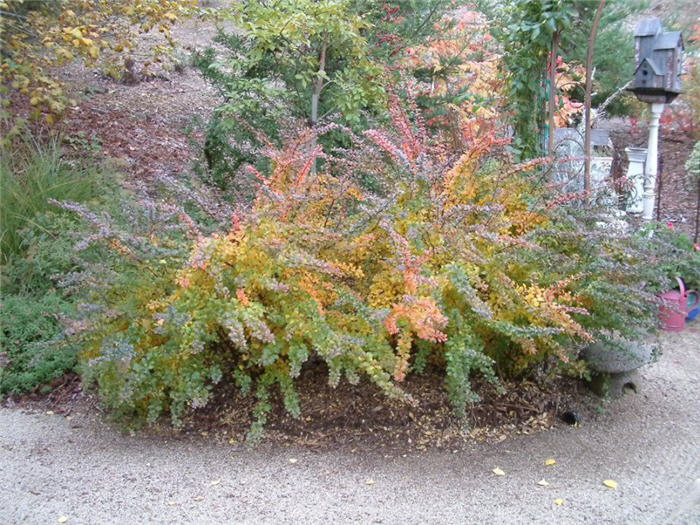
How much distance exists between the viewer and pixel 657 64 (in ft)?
19.4

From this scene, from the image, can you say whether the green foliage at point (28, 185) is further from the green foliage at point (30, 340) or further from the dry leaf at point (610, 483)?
the dry leaf at point (610, 483)

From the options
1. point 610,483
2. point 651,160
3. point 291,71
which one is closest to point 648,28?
point 651,160

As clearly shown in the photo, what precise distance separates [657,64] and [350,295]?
418 cm

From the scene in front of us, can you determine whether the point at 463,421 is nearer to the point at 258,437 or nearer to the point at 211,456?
the point at 258,437

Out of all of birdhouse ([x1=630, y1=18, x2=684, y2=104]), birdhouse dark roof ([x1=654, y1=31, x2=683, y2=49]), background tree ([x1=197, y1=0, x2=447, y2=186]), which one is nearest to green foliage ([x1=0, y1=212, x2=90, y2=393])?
background tree ([x1=197, y1=0, x2=447, y2=186])

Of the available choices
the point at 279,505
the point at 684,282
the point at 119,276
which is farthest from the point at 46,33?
the point at 684,282

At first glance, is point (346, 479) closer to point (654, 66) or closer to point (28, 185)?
point (28, 185)

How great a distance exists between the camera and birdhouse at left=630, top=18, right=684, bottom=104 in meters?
5.91

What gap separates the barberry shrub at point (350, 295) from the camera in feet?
10.3

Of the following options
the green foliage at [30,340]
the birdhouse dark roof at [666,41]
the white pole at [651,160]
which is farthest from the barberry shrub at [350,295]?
the birdhouse dark roof at [666,41]

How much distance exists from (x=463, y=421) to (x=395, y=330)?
2.37 feet

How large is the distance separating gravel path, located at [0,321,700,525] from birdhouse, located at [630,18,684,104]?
11.3ft

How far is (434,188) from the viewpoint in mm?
3779

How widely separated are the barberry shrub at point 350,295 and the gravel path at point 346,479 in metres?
0.24
